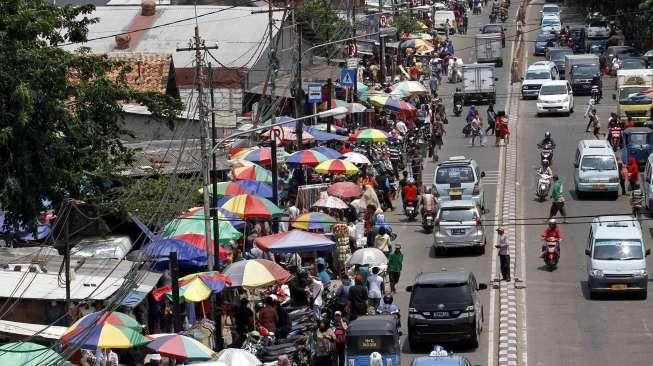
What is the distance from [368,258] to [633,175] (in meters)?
14.5

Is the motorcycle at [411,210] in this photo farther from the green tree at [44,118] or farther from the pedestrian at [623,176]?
the green tree at [44,118]

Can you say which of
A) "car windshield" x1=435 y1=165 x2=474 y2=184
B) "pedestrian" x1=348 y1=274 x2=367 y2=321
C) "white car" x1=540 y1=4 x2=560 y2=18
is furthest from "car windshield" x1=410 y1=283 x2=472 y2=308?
"white car" x1=540 y1=4 x2=560 y2=18

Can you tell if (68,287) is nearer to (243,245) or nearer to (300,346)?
(300,346)

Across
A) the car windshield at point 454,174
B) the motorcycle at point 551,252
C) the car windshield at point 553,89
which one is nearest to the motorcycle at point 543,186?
the car windshield at point 454,174

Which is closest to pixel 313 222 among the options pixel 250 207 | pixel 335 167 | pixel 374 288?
pixel 250 207

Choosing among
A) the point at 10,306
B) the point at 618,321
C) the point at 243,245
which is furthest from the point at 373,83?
the point at 10,306

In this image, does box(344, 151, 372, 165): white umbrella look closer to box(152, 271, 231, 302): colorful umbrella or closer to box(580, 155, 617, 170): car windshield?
box(580, 155, 617, 170): car windshield

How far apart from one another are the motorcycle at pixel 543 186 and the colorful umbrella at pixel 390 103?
12.2m

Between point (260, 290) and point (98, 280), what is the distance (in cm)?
658

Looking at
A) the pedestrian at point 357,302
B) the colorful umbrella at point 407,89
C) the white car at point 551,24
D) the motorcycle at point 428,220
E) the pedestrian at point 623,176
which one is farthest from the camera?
the white car at point 551,24

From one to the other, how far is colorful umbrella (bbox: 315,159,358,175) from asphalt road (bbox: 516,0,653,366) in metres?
5.26

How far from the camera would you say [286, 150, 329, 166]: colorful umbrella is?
47.2 m

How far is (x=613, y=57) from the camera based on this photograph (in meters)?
83.1

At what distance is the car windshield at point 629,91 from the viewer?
212 ft
